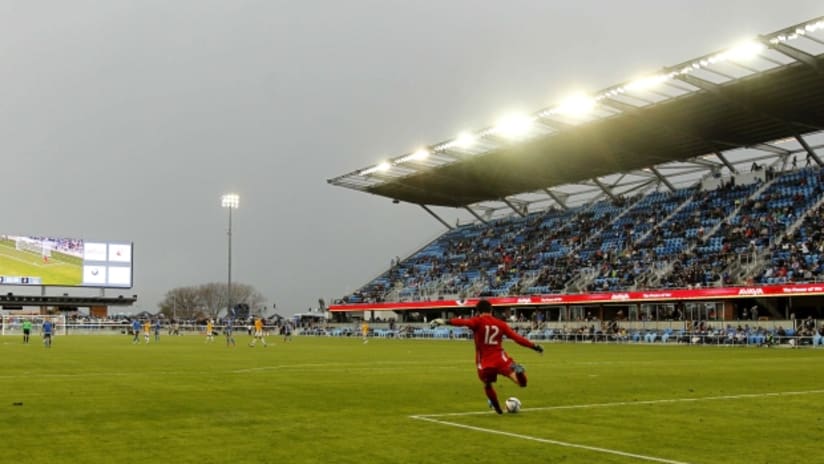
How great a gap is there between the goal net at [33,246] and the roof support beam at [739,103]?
67945 millimetres

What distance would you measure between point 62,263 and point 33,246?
3377mm

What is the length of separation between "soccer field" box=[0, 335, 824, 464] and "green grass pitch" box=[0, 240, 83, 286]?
223ft

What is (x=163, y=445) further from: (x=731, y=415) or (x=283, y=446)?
(x=731, y=415)

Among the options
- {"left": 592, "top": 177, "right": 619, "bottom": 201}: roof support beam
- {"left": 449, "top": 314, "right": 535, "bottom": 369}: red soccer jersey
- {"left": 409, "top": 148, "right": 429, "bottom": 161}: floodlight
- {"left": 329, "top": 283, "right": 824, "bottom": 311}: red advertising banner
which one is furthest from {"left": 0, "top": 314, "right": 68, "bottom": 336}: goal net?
{"left": 449, "top": 314, "right": 535, "bottom": 369}: red soccer jersey

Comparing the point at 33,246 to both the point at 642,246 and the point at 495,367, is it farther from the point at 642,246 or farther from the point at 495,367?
the point at 495,367

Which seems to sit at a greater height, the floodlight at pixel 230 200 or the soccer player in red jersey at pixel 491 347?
the floodlight at pixel 230 200

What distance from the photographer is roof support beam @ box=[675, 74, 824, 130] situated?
47188 millimetres

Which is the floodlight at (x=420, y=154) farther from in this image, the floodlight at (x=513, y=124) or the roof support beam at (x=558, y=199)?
the roof support beam at (x=558, y=199)

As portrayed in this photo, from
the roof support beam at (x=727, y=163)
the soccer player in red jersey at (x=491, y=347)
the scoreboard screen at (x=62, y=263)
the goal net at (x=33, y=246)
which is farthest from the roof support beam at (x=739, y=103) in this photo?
the goal net at (x=33, y=246)

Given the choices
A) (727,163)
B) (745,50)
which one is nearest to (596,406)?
(745,50)

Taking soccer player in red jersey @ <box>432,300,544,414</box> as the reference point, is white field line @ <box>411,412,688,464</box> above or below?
below

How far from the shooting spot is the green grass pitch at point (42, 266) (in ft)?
281

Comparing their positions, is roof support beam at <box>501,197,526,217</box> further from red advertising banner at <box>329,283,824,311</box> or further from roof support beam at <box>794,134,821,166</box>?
roof support beam at <box>794,134,821,166</box>

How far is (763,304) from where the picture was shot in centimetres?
5453
